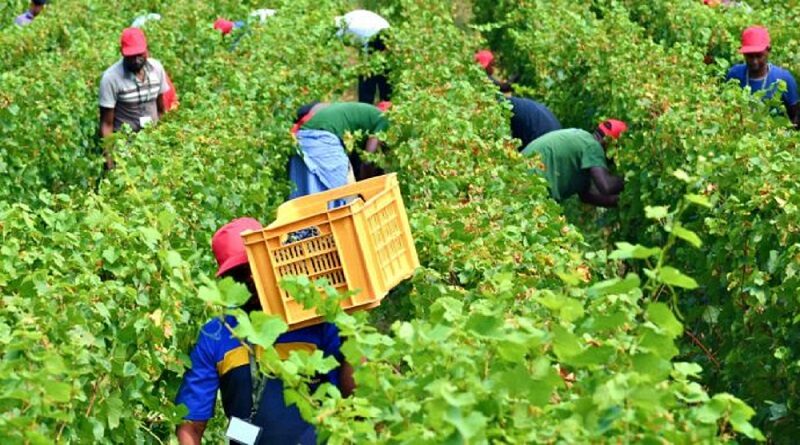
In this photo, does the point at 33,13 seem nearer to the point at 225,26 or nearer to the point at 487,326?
the point at 225,26

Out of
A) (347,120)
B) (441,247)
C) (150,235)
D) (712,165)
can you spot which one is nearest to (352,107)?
(347,120)

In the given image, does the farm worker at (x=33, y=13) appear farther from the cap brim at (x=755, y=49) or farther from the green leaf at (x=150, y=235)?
the green leaf at (x=150, y=235)

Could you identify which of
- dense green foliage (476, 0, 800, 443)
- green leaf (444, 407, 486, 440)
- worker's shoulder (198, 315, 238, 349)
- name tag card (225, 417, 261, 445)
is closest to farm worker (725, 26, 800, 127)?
dense green foliage (476, 0, 800, 443)

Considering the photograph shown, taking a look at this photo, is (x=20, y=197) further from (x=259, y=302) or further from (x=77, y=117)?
(x=259, y=302)

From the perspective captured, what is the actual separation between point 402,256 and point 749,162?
5.81ft

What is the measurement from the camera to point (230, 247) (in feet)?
19.1

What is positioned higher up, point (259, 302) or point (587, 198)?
point (259, 302)

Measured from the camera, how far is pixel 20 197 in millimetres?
10289

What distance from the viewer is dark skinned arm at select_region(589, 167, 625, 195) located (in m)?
9.34

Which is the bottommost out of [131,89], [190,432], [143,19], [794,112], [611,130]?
[794,112]

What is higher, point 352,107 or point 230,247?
point 230,247

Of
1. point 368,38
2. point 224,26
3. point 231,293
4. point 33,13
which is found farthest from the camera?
point 33,13

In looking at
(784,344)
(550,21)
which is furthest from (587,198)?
(550,21)

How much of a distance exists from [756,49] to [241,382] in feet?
19.9
